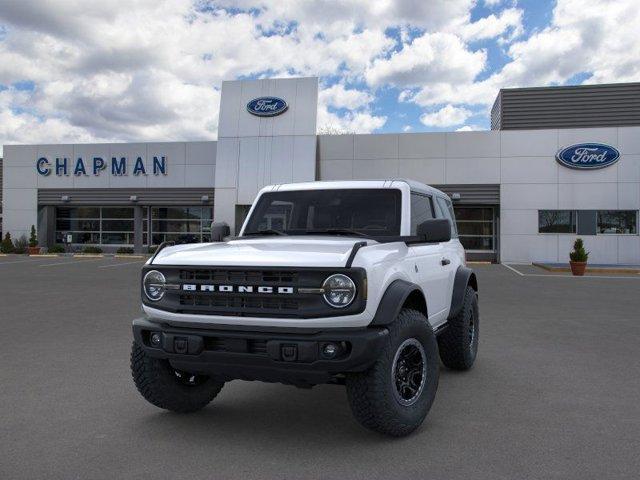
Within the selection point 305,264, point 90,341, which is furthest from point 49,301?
point 305,264

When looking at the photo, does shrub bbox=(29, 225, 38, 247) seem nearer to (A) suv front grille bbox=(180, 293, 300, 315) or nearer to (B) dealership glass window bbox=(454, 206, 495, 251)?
(B) dealership glass window bbox=(454, 206, 495, 251)

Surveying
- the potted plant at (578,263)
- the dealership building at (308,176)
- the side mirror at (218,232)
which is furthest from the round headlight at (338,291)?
the dealership building at (308,176)

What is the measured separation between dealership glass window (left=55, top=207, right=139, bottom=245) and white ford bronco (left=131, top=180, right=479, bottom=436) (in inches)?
1160

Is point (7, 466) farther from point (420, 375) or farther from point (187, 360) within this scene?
point (420, 375)

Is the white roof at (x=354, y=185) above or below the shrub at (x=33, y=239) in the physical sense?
above

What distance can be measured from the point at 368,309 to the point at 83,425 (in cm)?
239

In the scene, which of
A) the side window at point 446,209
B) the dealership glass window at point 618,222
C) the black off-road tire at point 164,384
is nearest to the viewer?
the black off-road tire at point 164,384

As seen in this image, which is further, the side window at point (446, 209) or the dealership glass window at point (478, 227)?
the dealership glass window at point (478, 227)

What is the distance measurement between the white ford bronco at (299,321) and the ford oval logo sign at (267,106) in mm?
23129

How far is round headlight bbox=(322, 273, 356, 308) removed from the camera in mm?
3596

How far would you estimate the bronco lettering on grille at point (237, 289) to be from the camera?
366cm

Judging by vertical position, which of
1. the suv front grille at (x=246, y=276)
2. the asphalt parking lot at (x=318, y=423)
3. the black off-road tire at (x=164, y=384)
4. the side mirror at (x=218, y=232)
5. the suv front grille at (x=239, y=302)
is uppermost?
the side mirror at (x=218, y=232)

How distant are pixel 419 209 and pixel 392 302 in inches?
68.0

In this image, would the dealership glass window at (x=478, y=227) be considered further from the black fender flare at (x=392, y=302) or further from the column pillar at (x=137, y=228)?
the black fender flare at (x=392, y=302)
